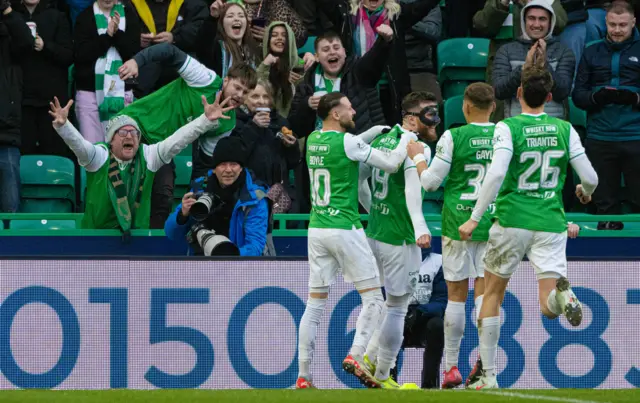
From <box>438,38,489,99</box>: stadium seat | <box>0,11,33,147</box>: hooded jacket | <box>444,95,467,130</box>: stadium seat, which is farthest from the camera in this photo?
<box>438,38,489,99</box>: stadium seat

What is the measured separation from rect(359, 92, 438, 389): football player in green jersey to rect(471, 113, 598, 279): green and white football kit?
0.92m

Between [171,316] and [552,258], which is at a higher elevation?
[552,258]

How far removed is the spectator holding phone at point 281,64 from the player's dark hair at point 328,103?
10.1ft

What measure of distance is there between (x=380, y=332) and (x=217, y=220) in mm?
2055

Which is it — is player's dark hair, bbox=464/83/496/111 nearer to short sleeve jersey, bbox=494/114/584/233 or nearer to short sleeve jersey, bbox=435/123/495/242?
short sleeve jersey, bbox=435/123/495/242

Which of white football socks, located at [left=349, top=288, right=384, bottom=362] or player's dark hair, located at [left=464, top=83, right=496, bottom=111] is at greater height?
player's dark hair, located at [left=464, top=83, right=496, bottom=111]

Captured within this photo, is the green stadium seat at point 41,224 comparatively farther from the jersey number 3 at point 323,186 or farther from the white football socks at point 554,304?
the white football socks at point 554,304

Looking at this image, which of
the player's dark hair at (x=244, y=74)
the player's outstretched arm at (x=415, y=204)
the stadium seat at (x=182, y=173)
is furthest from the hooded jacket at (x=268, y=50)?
the player's outstretched arm at (x=415, y=204)

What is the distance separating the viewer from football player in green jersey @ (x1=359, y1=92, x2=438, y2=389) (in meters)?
9.42

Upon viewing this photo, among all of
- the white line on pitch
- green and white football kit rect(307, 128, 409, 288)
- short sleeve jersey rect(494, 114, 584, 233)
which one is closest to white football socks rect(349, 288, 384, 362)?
green and white football kit rect(307, 128, 409, 288)

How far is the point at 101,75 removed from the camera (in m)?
12.6

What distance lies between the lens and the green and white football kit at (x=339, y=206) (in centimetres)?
915

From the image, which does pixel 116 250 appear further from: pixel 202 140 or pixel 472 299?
pixel 472 299

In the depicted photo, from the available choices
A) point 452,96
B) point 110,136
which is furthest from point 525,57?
point 110,136
